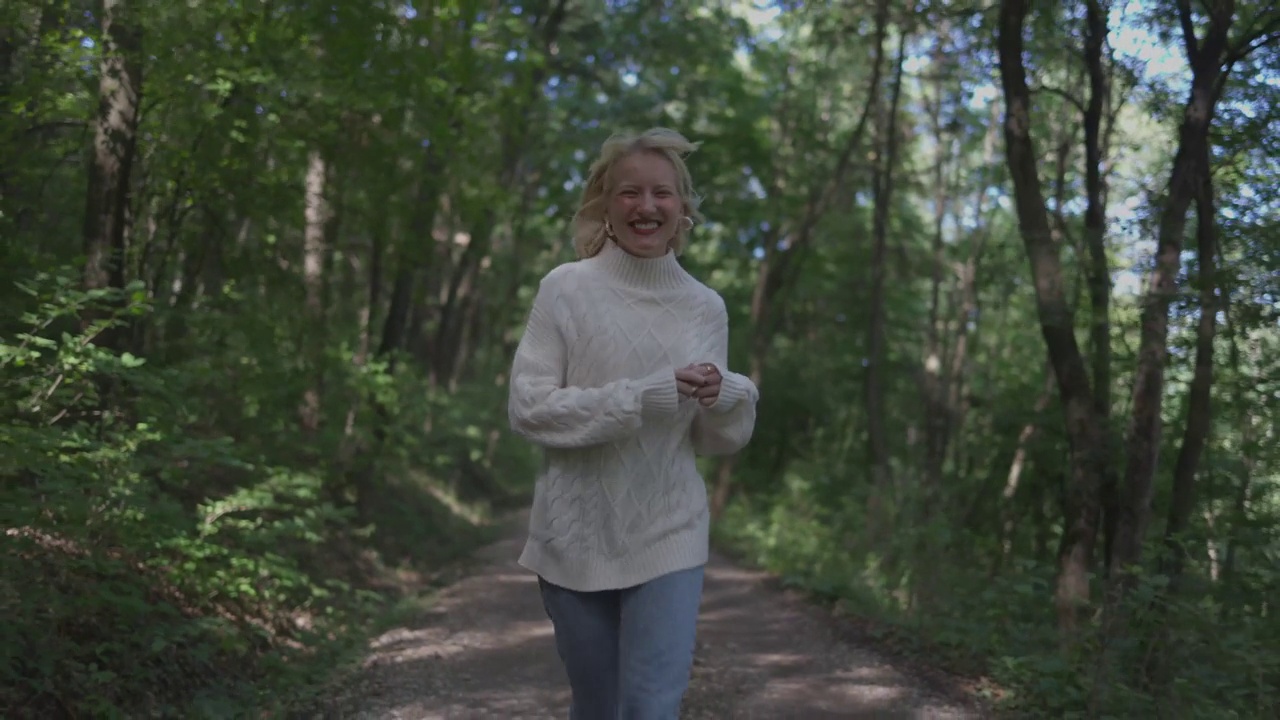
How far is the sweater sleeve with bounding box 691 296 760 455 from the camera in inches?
126

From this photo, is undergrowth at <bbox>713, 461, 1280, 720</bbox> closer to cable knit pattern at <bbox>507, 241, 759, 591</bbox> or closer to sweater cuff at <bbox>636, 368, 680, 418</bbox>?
cable knit pattern at <bbox>507, 241, 759, 591</bbox>

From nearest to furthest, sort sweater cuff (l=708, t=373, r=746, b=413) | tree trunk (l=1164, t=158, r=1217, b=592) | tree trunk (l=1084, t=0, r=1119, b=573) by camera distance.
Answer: sweater cuff (l=708, t=373, r=746, b=413) → tree trunk (l=1164, t=158, r=1217, b=592) → tree trunk (l=1084, t=0, r=1119, b=573)

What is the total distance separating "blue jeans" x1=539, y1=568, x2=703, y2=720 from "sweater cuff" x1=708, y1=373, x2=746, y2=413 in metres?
0.45

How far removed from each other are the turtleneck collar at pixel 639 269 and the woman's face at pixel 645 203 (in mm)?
19

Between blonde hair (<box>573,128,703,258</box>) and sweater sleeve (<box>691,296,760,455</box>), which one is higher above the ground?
blonde hair (<box>573,128,703,258</box>)

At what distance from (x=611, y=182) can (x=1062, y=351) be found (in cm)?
710

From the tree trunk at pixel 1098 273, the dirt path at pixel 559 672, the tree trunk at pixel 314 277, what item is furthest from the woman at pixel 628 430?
the tree trunk at pixel 314 277

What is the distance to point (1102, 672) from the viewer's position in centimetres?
659

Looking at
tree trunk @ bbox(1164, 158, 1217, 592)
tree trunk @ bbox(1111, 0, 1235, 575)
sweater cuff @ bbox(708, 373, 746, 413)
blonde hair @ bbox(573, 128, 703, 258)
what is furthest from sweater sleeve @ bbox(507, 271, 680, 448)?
tree trunk @ bbox(1164, 158, 1217, 592)

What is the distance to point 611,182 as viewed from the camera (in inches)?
134

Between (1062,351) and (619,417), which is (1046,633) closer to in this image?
(1062,351)

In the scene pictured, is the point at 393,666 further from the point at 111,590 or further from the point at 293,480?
the point at 111,590

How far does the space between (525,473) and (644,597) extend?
1266 inches

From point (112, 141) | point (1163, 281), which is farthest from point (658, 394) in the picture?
point (1163, 281)
